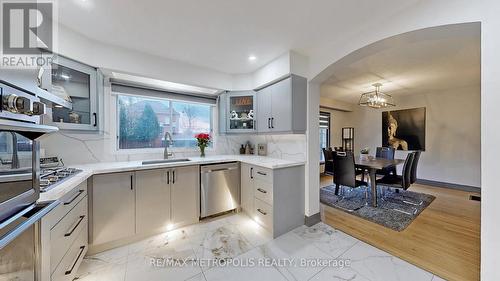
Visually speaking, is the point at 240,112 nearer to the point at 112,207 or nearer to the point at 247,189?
the point at 247,189

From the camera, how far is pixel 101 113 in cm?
206

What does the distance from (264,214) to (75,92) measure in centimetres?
258

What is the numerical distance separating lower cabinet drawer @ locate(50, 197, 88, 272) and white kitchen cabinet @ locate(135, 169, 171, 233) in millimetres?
462

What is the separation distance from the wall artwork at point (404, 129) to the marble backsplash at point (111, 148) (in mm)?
4092

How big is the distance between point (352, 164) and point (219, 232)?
8.12 feet

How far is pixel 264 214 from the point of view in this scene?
2258 millimetres

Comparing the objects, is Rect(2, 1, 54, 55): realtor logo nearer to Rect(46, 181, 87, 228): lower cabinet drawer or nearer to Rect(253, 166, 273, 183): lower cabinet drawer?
Rect(46, 181, 87, 228): lower cabinet drawer

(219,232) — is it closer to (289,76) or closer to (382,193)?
(289,76)

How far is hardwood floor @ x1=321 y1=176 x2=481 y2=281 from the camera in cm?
164

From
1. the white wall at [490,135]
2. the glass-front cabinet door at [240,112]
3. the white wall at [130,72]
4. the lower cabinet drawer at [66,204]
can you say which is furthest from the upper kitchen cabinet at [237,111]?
the white wall at [490,135]

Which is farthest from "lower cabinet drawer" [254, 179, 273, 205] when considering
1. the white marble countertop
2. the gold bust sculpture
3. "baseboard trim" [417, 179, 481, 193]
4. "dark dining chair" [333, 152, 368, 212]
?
"baseboard trim" [417, 179, 481, 193]

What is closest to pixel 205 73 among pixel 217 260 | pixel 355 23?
pixel 355 23

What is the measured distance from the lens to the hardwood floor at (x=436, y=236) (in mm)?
1643

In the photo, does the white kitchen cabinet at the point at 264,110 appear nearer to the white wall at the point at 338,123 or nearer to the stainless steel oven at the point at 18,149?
the stainless steel oven at the point at 18,149
